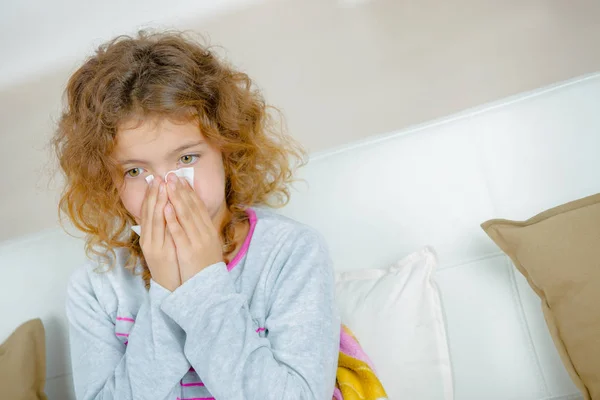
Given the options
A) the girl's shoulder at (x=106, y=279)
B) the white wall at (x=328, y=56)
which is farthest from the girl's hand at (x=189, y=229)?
the white wall at (x=328, y=56)

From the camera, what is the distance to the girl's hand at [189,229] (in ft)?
4.93

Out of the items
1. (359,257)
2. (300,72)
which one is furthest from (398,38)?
(359,257)

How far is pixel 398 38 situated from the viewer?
10.4 feet

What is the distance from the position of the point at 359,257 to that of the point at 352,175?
227 mm

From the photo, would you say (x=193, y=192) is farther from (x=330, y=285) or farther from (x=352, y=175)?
(x=352, y=175)

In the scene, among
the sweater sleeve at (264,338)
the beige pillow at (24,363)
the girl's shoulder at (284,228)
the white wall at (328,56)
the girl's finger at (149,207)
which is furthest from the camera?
the white wall at (328,56)

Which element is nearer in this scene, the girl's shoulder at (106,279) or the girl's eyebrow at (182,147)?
the girl's eyebrow at (182,147)

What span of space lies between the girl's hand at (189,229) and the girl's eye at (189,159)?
6 cm

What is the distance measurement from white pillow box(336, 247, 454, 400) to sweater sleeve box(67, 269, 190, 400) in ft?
1.47

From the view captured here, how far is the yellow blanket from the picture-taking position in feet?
5.11

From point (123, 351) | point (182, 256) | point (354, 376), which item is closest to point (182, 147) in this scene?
point (182, 256)

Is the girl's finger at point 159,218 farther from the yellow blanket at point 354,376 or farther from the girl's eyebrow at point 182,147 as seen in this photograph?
the yellow blanket at point 354,376

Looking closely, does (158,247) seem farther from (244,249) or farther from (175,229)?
(244,249)

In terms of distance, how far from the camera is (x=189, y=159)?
1.57 metres
